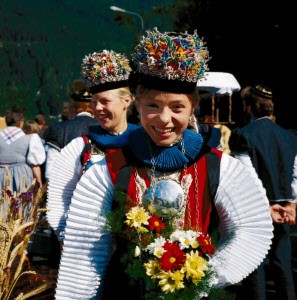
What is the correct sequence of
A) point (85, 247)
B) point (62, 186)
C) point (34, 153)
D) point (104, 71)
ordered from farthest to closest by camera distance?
point (34, 153) < point (104, 71) < point (62, 186) < point (85, 247)

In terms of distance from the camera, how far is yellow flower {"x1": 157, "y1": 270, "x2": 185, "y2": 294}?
2.27m

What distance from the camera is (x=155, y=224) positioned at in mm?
2406

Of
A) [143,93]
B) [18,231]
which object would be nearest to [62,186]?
[18,231]

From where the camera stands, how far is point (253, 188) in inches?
101

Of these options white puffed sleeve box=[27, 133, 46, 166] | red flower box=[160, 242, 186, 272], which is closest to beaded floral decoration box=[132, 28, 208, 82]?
red flower box=[160, 242, 186, 272]

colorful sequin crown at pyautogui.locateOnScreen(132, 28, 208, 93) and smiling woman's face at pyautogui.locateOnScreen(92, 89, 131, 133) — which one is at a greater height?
colorful sequin crown at pyautogui.locateOnScreen(132, 28, 208, 93)

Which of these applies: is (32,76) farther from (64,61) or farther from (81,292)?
(81,292)

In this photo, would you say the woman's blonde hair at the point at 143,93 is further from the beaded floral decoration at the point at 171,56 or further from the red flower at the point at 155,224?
the red flower at the point at 155,224

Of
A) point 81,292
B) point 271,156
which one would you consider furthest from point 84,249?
point 271,156

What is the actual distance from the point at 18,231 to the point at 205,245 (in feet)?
4.21

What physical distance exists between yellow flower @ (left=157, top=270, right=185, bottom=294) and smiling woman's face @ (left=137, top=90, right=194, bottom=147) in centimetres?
56

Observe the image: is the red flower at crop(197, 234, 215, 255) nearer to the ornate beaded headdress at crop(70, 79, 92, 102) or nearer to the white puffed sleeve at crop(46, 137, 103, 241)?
the white puffed sleeve at crop(46, 137, 103, 241)

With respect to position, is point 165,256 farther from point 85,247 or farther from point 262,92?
point 262,92

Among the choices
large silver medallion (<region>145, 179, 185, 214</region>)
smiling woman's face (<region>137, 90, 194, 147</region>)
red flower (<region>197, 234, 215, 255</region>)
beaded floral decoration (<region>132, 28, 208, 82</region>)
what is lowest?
red flower (<region>197, 234, 215, 255</region>)
